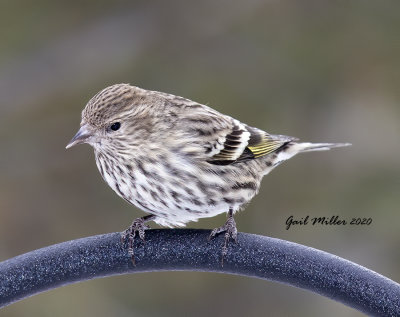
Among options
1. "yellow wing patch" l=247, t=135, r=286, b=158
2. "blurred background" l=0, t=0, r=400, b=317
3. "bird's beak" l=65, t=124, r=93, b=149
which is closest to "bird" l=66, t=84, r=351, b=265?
A: "bird's beak" l=65, t=124, r=93, b=149

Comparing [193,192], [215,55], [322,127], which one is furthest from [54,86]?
[193,192]

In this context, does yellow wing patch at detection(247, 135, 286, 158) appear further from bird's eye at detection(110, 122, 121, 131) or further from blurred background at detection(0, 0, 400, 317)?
blurred background at detection(0, 0, 400, 317)

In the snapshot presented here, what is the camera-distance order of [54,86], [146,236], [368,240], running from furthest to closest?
1. [54,86]
2. [368,240]
3. [146,236]

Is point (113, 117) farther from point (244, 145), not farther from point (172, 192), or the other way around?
point (244, 145)

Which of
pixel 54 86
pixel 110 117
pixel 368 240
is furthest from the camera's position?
pixel 54 86

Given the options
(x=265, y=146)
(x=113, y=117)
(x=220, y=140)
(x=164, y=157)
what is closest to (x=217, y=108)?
(x=265, y=146)

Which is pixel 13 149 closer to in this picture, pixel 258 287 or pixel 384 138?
pixel 258 287
